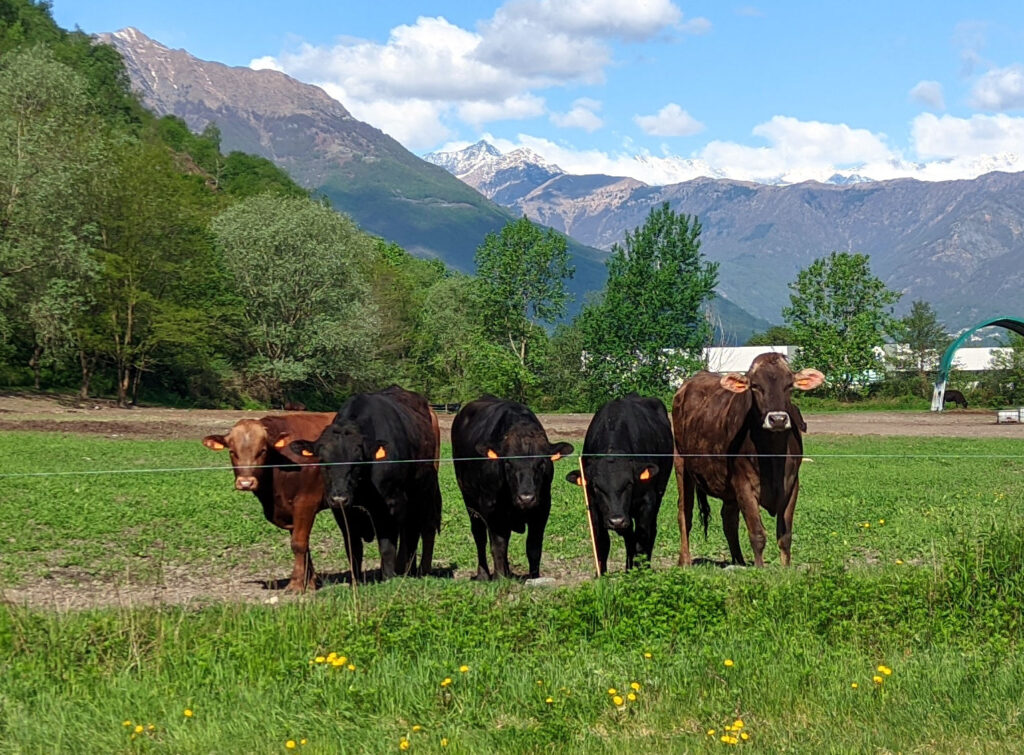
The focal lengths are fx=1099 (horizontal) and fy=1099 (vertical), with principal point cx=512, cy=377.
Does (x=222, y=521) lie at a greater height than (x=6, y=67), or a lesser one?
lesser

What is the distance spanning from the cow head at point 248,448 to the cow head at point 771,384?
19.7 feet

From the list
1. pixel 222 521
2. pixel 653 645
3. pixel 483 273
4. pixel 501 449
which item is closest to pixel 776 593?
pixel 653 645

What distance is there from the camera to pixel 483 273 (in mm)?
100375

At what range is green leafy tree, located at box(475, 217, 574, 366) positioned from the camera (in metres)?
99.5

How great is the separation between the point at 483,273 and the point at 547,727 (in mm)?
93768

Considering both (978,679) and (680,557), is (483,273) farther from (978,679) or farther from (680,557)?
(978,679)

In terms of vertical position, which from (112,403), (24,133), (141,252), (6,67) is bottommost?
(112,403)

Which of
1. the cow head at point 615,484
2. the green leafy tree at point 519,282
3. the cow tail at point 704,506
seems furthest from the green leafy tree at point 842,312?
the cow head at point 615,484

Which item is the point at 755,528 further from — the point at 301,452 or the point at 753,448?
the point at 301,452

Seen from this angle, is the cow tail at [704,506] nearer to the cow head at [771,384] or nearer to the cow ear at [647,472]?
the cow ear at [647,472]

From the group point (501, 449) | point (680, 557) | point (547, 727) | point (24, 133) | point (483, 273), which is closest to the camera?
point (547, 727)

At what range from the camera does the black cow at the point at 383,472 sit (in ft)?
44.4

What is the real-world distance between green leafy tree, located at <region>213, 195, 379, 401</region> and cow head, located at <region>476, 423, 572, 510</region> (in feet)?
196

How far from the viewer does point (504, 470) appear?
13.8m
